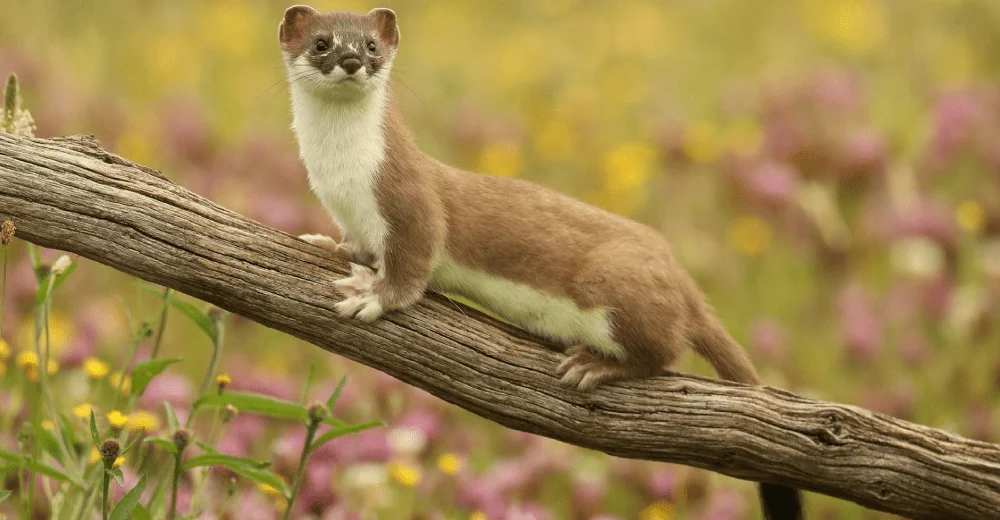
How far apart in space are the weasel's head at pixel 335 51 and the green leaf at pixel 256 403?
883mm

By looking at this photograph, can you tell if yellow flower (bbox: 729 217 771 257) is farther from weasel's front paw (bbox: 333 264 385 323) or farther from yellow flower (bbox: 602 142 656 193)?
weasel's front paw (bbox: 333 264 385 323)

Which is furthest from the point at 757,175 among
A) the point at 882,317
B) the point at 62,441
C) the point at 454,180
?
the point at 62,441

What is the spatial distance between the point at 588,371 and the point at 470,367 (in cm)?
34

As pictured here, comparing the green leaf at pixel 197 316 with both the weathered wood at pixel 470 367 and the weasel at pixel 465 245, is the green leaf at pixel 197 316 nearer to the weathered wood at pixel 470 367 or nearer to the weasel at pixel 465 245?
the weathered wood at pixel 470 367

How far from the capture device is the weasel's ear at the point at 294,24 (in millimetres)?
3307

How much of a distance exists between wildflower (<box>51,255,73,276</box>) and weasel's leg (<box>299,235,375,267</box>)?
0.66 meters

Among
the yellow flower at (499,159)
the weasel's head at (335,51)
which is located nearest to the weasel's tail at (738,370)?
the weasel's head at (335,51)

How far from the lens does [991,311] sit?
545 centimetres

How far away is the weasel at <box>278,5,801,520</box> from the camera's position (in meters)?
3.26

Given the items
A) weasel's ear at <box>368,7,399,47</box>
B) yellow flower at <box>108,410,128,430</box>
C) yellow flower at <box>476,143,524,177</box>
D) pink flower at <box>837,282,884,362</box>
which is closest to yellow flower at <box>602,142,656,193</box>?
yellow flower at <box>476,143,524,177</box>

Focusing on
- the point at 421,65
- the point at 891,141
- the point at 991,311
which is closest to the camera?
the point at 991,311

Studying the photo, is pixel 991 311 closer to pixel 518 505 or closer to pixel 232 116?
pixel 518 505

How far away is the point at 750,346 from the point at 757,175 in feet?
4.17

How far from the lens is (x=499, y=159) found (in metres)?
6.60
